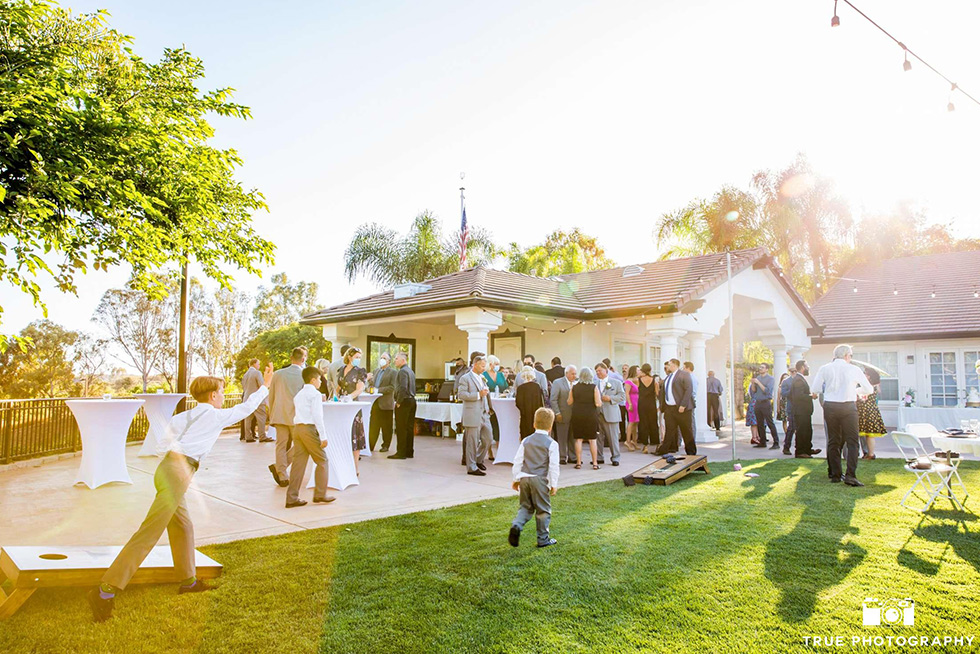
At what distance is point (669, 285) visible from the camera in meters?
16.4

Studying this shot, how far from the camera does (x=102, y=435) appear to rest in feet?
27.1

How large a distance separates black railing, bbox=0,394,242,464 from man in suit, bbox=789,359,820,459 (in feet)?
41.6

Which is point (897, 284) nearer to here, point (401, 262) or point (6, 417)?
point (401, 262)

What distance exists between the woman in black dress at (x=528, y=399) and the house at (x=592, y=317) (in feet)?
14.1

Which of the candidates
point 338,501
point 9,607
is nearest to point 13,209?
point 338,501

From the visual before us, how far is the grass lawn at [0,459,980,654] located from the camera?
361cm

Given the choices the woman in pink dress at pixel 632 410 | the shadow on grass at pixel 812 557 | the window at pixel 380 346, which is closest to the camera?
the shadow on grass at pixel 812 557

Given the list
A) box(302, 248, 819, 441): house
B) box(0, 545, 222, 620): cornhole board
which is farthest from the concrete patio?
box(302, 248, 819, 441): house

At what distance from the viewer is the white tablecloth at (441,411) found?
14.0m

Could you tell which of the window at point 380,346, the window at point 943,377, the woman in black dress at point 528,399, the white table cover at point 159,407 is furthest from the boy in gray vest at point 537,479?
the window at point 943,377

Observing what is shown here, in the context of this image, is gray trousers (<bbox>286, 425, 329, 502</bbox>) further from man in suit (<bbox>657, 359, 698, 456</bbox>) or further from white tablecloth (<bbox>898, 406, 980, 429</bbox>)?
white tablecloth (<bbox>898, 406, 980, 429</bbox>)

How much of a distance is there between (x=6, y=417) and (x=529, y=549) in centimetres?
925

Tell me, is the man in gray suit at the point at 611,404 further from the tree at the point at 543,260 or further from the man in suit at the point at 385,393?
the tree at the point at 543,260

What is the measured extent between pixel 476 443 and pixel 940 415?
Answer: 11519 mm
